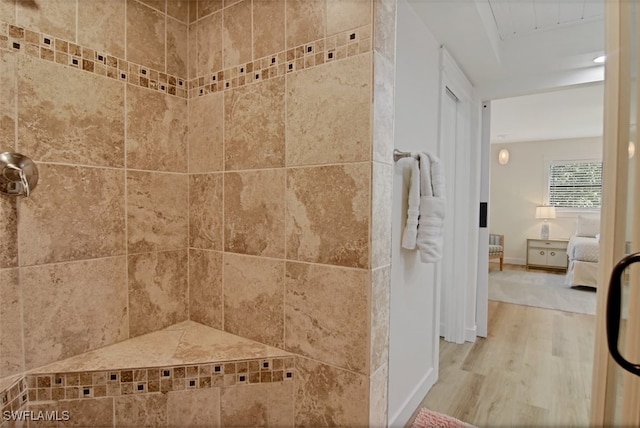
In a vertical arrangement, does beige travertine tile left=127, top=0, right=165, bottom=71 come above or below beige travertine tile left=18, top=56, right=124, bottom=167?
above

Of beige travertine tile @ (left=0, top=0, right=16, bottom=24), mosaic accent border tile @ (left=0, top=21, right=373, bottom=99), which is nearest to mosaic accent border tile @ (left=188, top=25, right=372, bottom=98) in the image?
mosaic accent border tile @ (left=0, top=21, right=373, bottom=99)

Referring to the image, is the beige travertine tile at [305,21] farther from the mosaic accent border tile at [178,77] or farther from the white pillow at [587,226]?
the white pillow at [587,226]

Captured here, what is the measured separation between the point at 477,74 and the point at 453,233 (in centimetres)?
128

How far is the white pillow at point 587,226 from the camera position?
528cm

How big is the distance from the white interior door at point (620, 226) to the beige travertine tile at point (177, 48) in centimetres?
152

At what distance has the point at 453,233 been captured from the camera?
2.82m

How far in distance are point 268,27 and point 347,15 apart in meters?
0.34

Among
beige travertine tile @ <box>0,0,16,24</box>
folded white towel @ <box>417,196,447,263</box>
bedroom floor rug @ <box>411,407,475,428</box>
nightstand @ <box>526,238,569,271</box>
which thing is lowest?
bedroom floor rug @ <box>411,407,475,428</box>

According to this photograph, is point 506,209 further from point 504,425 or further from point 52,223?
point 52,223

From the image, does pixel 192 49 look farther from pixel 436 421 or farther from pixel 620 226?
pixel 436 421

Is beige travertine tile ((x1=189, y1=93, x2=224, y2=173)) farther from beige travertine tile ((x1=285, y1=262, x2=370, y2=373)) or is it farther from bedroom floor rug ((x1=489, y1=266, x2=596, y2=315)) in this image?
bedroom floor rug ((x1=489, y1=266, x2=596, y2=315))

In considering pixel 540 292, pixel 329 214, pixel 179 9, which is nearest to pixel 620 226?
pixel 329 214

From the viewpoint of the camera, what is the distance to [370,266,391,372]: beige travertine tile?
112cm

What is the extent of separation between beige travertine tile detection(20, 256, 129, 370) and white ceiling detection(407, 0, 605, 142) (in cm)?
188
